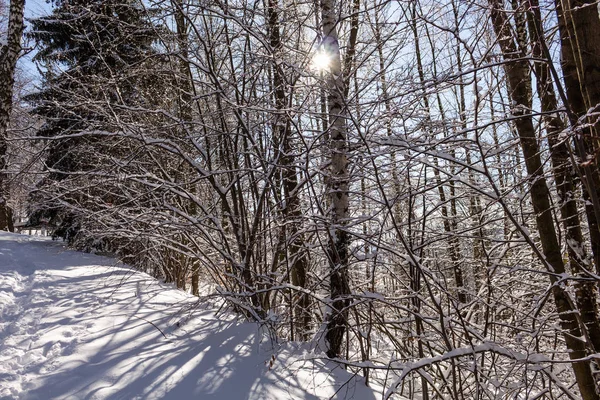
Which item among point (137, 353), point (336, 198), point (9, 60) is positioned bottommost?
point (137, 353)

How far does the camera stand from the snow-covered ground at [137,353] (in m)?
2.43

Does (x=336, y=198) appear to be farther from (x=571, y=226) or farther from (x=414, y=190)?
(x=571, y=226)

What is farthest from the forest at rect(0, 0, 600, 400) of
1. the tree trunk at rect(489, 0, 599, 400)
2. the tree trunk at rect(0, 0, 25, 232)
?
the tree trunk at rect(0, 0, 25, 232)

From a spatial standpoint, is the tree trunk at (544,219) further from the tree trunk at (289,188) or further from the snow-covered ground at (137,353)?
the tree trunk at (289,188)

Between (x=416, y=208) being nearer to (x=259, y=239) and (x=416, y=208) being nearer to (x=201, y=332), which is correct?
(x=259, y=239)

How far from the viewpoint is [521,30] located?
10.2 ft

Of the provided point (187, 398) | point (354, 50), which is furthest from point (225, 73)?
point (187, 398)

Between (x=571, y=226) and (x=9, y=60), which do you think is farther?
(x=9, y=60)

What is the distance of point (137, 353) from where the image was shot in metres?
2.93

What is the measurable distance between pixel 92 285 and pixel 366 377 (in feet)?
12.4

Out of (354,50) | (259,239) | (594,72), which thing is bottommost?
(259,239)

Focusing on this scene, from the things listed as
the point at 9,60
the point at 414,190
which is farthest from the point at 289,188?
the point at 9,60

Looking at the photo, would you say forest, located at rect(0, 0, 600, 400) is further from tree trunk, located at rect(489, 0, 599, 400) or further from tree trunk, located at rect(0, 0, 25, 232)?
tree trunk, located at rect(0, 0, 25, 232)

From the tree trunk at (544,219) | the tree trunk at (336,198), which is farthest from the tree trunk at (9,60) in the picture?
the tree trunk at (544,219)
